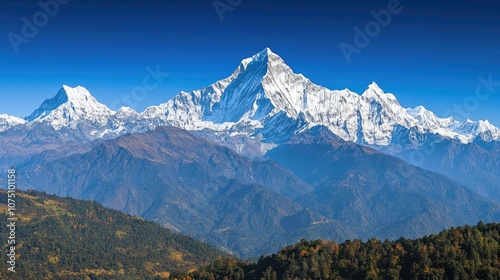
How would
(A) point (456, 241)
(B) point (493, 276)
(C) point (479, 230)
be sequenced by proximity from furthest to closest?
1. (C) point (479, 230)
2. (A) point (456, 241)
3. (B) point (493, 276)

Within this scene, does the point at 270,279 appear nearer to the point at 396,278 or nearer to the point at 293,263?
the point at 293,263

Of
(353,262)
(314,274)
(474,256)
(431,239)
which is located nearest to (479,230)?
(431,239)

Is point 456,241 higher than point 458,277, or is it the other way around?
point 456,241

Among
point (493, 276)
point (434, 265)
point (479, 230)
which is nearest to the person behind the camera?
point (493, 276)

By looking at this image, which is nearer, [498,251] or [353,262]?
[498,251]

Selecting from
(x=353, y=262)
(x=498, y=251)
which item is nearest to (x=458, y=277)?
(x=498, y=251)

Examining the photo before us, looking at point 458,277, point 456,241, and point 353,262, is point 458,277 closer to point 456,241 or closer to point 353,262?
point 456,241

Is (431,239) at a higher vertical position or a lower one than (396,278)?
higher
